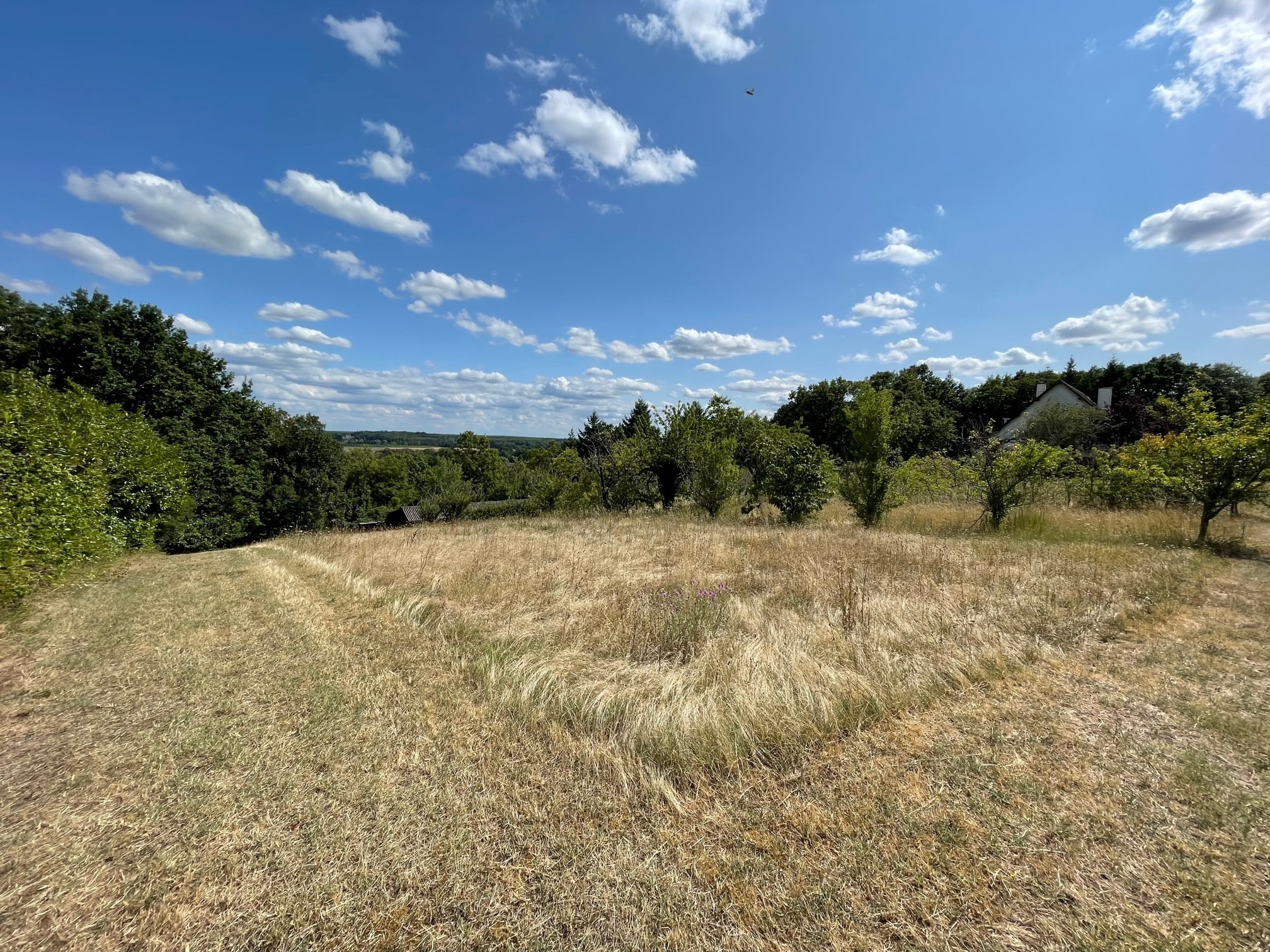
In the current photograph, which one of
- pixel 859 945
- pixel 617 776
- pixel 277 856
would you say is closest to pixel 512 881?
pixel 617 776

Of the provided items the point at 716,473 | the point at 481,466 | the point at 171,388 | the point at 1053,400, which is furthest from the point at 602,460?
the point at 481,466

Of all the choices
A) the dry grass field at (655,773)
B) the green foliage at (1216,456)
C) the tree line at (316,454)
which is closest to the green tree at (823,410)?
the tree line at (316,454)

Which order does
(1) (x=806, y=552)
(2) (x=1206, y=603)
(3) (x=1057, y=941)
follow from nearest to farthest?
1. (3) (x=1057, y=941)
2. (2) (x=1206, y=603)
3. (1) (x=806, y=552)

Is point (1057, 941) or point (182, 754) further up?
point (1057, 941)

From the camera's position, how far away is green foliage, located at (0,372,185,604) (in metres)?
5.07

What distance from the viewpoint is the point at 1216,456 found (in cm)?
821

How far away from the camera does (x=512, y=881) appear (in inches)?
78.0

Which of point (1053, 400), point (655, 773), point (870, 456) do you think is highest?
point (1053, 400)

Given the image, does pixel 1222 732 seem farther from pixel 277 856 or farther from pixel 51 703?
→ pixel 51 703

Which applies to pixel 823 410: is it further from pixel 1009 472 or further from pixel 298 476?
pixel 298 476

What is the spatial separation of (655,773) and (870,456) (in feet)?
36.2

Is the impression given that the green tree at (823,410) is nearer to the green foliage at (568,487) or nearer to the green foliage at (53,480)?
the green foliage at (568,487)

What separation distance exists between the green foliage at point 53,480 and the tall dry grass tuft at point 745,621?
10.3 ft

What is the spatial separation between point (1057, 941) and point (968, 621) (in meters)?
3.39
